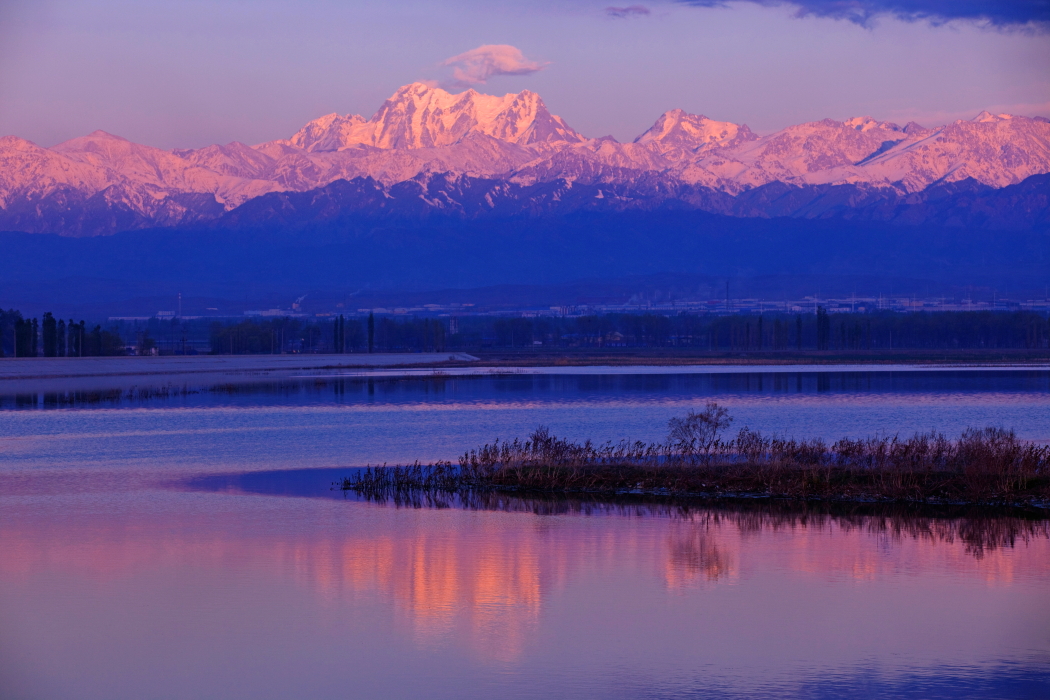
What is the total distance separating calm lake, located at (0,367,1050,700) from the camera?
14.6 meters

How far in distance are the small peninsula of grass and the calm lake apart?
0.96 m

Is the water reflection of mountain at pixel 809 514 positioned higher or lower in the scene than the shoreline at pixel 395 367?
lower

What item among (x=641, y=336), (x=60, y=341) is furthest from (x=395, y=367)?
(x=641, y=336)

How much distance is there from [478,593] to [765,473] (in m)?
10.0

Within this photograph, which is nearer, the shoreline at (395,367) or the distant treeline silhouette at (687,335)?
the shoreline at (395,367)

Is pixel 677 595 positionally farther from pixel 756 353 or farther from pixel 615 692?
pixel 756 353

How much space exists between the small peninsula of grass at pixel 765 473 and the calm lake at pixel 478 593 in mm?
958

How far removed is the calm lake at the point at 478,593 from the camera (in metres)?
14.6

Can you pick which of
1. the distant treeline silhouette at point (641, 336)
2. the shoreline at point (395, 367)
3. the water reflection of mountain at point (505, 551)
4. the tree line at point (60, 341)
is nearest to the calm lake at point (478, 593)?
the water reflection of mountain at point (505, 551)

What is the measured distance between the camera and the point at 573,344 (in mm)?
162000

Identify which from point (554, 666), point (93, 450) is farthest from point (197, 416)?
point (554, 666)

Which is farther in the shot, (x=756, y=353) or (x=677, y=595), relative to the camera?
(x=756, y=353)

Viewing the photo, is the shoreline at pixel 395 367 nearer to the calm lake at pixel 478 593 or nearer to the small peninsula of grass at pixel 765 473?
the small peninsula of grass at pixel 765 473

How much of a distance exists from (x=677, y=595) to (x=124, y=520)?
11.7 m
